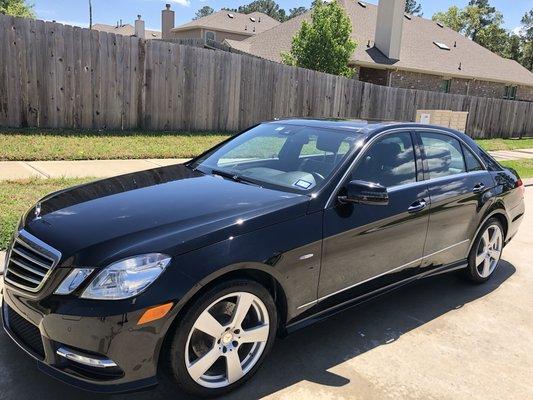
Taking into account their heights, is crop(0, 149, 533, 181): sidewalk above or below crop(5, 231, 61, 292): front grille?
below

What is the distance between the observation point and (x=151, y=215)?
3.06m

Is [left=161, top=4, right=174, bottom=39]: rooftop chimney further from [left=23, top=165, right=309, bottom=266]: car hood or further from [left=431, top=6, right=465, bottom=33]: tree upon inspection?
[left=23, top=165, right=309, bottom=266]: car hood

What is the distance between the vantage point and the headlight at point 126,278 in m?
2.58

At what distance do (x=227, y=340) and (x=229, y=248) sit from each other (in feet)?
1.88

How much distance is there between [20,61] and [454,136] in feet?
27.3

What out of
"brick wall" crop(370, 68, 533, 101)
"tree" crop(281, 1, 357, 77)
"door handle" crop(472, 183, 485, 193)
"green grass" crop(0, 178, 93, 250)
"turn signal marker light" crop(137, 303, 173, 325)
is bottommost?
"green grass" crop(0, 178, 93, 250)

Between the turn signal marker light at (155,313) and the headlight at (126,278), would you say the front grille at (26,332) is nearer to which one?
the headlight at (126,278)

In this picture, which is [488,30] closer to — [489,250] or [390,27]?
[390,27]

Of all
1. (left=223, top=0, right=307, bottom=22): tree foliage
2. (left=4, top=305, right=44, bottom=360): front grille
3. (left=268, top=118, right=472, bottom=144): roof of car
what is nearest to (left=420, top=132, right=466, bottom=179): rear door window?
(left=268, top=118, right=472, bottom=144): roof of car

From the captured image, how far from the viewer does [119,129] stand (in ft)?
36.7

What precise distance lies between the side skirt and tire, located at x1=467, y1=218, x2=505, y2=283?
1.00ft

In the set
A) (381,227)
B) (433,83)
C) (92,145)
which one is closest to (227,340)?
(381,227)

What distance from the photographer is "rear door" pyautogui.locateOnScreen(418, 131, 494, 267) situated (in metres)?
4.32

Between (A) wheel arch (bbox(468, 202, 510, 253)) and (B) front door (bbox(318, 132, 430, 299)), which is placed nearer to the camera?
(B) front door (bbox(318, 132, 430, 299))
